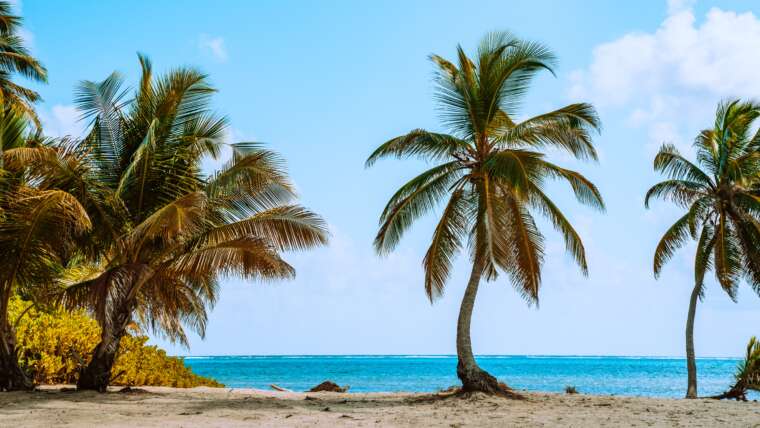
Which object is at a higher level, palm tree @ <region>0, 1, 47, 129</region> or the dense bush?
palm tree @ <region>0, 1, 47, 129</region>

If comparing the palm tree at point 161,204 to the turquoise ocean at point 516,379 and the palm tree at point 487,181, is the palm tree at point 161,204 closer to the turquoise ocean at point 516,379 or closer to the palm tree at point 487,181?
the palm tree at point 487,181

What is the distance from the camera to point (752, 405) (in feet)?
44.3

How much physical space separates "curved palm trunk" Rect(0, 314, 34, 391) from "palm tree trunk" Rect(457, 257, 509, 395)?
28.2 feet

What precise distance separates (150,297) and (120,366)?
2.82 meters

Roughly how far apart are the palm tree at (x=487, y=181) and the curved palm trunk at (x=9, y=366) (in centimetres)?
762

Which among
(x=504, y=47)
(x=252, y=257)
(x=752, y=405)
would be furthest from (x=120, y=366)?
(x=752, y=405)

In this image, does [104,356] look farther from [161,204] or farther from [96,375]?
[161,204]

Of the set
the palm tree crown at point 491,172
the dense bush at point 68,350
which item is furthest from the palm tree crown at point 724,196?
the dense bush at point 68,350

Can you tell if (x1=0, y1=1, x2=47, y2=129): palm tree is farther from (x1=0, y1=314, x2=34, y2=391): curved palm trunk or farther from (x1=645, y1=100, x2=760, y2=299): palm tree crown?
(x1=645, y1=100, x2=760, y2=299): palm tree crown

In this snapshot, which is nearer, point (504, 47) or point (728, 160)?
point (504, 47)

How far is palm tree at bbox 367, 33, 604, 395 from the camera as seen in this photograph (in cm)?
1438

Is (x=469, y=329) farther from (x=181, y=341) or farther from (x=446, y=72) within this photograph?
(x=181, y=341)

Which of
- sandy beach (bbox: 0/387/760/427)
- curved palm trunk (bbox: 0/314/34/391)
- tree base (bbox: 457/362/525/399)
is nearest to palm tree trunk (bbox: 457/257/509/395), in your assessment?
tree base (bbox: 457/362/525/399)

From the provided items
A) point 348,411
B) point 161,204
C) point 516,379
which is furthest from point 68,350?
point 516,379
